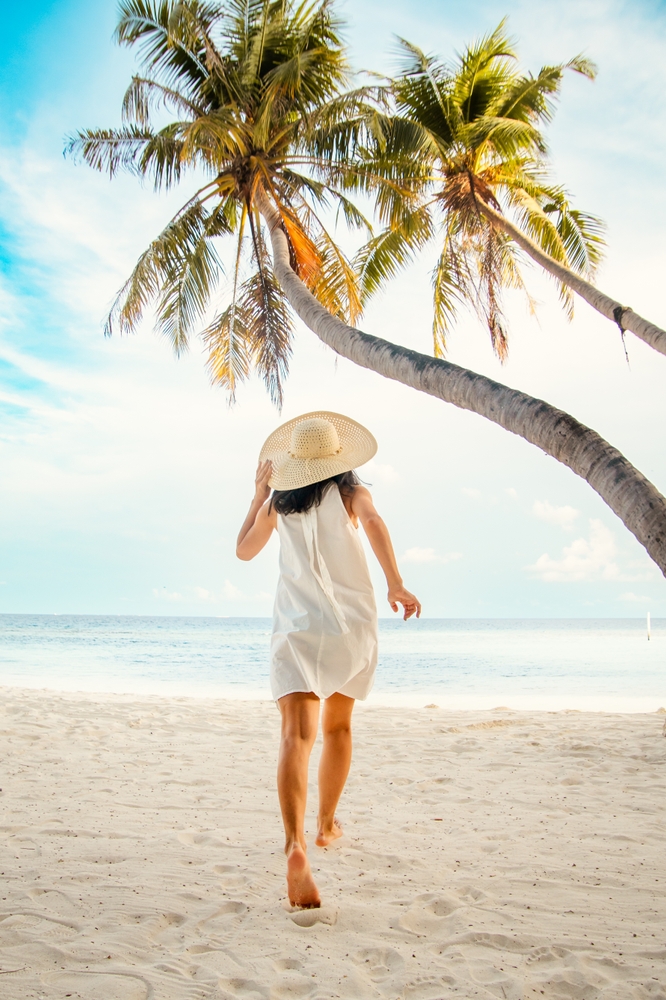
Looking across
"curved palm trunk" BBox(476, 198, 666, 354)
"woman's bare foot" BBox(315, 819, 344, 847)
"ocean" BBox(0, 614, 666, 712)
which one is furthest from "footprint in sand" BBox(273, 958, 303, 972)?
"ocean" BBox(0, 614, 666, 712)

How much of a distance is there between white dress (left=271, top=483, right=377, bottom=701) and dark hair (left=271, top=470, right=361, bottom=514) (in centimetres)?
3

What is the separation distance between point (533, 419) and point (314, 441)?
1.30 metres

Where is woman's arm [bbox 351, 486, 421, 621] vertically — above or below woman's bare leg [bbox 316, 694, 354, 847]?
above

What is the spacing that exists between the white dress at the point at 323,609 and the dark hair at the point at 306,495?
0.08 ft

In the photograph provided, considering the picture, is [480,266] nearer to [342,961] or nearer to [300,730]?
[300,730]

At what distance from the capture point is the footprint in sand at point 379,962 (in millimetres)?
1856

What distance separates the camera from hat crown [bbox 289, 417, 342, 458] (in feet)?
9.55

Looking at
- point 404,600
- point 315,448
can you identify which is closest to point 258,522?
point 315,448

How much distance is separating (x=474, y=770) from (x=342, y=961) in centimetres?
280

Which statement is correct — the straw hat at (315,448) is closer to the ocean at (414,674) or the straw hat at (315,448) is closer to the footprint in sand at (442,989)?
the footprint in sand at (442,989)

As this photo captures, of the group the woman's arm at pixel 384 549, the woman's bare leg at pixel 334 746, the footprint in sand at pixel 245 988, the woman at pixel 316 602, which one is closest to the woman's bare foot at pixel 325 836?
the woman at pixel 316 602

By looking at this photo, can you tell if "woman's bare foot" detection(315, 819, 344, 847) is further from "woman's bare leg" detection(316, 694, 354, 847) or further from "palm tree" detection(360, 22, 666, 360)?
"palm tree" detection(360, 22, 666, 360)

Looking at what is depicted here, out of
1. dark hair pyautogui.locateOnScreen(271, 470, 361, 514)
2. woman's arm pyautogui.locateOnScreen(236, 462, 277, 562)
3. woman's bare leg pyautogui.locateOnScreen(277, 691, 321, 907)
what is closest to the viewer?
woman's bare leg pyautogui.locateOnScreen(277, 691, 321, 907)

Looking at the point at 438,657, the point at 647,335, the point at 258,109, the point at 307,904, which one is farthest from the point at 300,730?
the point at 438,657
